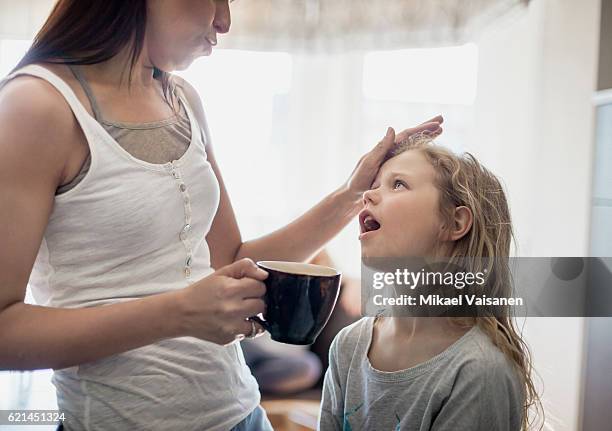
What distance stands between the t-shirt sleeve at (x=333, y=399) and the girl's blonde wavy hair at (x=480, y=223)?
0.14m

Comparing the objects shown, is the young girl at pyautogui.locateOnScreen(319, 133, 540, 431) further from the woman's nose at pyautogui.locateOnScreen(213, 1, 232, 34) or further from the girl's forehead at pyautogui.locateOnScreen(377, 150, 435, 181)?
the woman's nose at pyautogui.locateOnScreen(213, 1, 232, 34)

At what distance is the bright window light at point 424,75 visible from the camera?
2.12 metres

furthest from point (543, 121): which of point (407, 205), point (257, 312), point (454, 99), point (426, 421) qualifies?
point (257, 312)

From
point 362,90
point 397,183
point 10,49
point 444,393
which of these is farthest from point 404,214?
point 10,49

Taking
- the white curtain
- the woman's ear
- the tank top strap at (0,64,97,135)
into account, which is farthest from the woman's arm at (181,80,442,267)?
the white curtain

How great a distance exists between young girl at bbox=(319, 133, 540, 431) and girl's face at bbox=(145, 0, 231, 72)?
24cm

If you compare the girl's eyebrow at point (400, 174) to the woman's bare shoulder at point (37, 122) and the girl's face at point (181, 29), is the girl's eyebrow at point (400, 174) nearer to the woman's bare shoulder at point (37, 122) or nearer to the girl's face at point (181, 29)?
the girl's face at point (181, 29)

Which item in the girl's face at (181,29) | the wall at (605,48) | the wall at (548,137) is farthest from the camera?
the wall at (548,137)

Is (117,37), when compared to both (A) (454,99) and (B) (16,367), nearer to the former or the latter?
(B) (16,367)

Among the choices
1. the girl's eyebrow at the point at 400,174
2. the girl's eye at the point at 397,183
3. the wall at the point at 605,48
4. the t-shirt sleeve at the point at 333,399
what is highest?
the wall at the point at 605,48

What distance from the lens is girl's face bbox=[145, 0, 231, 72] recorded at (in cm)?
60

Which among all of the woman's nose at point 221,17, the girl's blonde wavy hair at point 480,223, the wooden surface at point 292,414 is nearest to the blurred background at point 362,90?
the wooden surface at point 292,414

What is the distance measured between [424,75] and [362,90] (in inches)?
8.3

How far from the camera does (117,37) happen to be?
58cm
